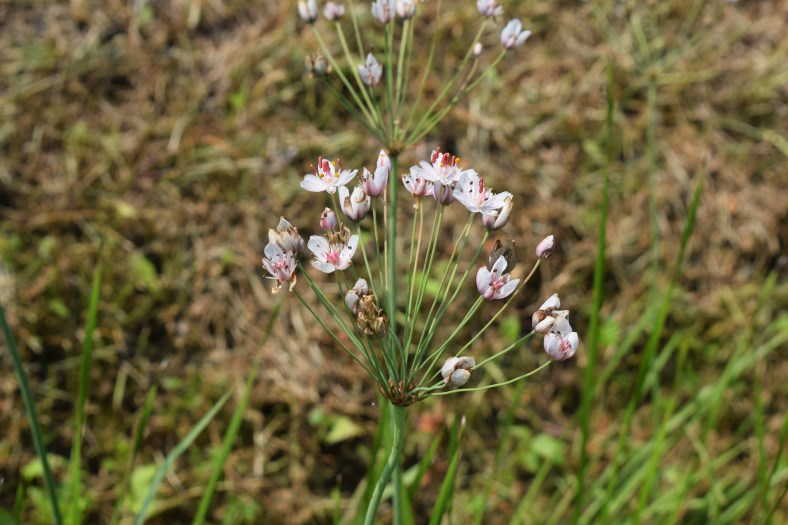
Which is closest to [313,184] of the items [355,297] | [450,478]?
[355,297]

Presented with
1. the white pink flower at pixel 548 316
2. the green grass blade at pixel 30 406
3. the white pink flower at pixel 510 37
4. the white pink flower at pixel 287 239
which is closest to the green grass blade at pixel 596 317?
the white pink flower at pixel 510 37

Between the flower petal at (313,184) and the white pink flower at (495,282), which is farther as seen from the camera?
the flower petal at (313,184)

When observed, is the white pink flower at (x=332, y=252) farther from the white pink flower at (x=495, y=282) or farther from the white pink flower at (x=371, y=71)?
the white pink flower at (x=371, y=71)

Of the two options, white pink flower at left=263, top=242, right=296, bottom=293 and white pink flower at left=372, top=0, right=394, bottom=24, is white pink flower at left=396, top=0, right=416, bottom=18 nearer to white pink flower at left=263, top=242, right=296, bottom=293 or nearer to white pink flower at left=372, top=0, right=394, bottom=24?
white pink flower at left=372, top=0, right=394, bottom=24

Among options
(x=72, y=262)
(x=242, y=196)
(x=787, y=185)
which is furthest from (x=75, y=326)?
(x=787, y=185)

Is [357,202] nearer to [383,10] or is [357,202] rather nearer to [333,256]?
[333,256]

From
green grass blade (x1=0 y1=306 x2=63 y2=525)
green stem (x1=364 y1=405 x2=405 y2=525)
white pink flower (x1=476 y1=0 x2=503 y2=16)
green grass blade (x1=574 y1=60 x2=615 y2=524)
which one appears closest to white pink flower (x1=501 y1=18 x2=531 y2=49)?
white pink flower (x1=476 y1=0 x2=503 y2=16)

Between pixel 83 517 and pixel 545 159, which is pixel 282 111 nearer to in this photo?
pixel 545 159
